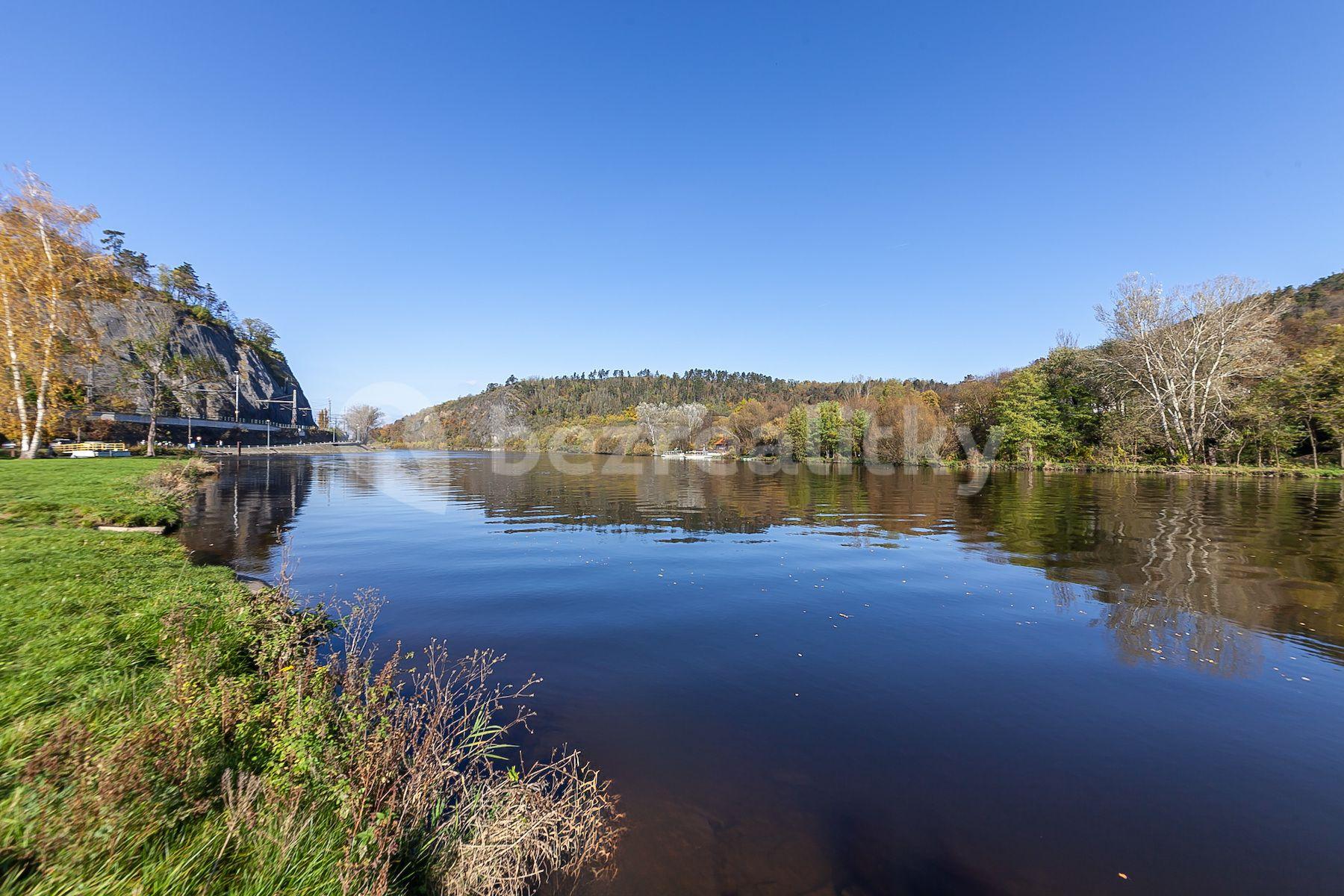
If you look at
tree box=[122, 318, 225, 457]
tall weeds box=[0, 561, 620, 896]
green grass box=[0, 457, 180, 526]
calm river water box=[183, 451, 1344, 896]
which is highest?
tree box=[122, 318, 225, 457]

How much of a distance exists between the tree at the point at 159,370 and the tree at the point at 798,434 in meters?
77.3

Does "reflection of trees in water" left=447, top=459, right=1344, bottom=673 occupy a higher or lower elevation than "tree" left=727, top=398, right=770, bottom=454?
lower

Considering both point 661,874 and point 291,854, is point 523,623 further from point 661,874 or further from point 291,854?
point 291,854

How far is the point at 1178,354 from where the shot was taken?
51344 millimetres

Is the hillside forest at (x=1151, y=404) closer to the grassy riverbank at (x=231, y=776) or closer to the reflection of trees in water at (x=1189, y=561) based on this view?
the reflection of trees in water at (x=1189, y=561)

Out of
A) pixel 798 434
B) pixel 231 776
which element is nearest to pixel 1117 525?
pixel 231 776

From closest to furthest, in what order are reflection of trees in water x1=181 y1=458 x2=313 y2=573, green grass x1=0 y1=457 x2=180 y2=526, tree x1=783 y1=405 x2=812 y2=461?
green grass x1=0 y1=457 x2=180 y2=526, reflection of trees in water x1=181 y1=458 x2=313 y2=573, tree x1=783 y1=405 x2=812 y2=461

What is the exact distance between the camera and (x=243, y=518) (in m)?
22.2

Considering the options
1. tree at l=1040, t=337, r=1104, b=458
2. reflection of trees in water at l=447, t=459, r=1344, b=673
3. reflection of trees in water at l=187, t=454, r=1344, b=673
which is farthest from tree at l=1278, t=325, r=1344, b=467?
tree at l=1040, t=337, r=1104, b=458

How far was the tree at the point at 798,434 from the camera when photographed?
289 feet

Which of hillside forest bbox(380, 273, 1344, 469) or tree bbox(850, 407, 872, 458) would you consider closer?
hillside forest bbox(380, 273, 1344, 469)

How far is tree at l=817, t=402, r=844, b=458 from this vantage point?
276 ft

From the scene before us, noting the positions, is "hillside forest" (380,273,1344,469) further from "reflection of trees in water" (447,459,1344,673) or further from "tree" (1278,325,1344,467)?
"reflection of trees in water" (447,459,1344,673)

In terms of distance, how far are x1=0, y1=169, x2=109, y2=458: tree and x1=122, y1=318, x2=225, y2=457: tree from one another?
69.2ft
